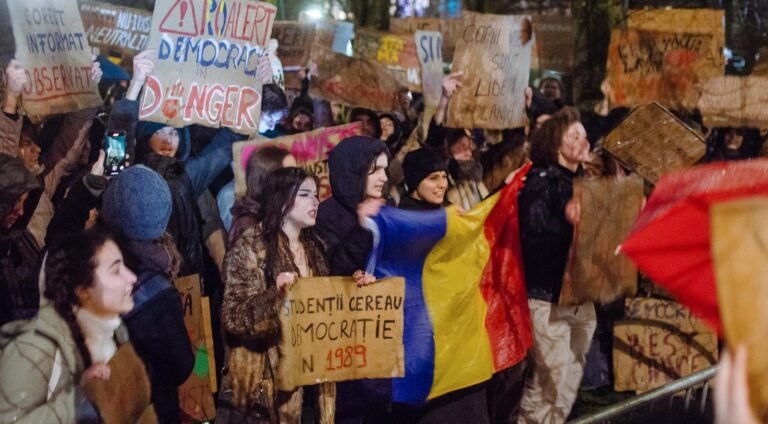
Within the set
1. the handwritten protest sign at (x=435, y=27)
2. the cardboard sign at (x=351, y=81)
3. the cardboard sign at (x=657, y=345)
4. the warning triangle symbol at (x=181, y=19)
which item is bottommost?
the cardboard sign at (x=657, y=345)

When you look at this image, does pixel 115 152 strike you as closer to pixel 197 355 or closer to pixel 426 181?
pixel 197 355

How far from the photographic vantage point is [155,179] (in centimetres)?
511

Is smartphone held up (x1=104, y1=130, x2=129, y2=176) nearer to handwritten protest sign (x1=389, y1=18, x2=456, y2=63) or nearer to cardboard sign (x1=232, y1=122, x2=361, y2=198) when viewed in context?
cardboard sign (x1=232, y1=122, x2=361, y2=198)

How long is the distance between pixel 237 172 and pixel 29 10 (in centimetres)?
137

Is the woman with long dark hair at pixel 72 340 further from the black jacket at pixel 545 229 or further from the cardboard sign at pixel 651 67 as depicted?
the cardboard sign at pixel 651 67

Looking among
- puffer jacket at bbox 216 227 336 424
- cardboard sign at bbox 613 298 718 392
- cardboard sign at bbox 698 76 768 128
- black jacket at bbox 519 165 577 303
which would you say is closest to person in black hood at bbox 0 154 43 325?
puffer jacket at bbox 216 227 336 424

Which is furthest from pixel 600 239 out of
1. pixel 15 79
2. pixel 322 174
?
pixel 15 79

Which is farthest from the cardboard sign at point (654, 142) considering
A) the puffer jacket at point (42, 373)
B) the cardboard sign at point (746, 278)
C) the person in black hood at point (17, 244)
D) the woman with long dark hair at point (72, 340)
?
the cardboard sign at point (746, 278)

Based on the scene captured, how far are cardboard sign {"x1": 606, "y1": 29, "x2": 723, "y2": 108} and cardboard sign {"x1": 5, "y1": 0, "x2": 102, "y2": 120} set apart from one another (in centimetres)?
436

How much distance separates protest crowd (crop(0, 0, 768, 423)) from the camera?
446 cm

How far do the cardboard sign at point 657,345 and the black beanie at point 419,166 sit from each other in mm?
2188

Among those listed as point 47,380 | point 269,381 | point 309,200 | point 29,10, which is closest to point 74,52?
point 29,10

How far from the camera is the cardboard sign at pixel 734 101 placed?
9.36 meters

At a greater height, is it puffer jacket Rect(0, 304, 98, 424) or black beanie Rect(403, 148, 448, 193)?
black beanie Rect(403, 148, 448, 193)
